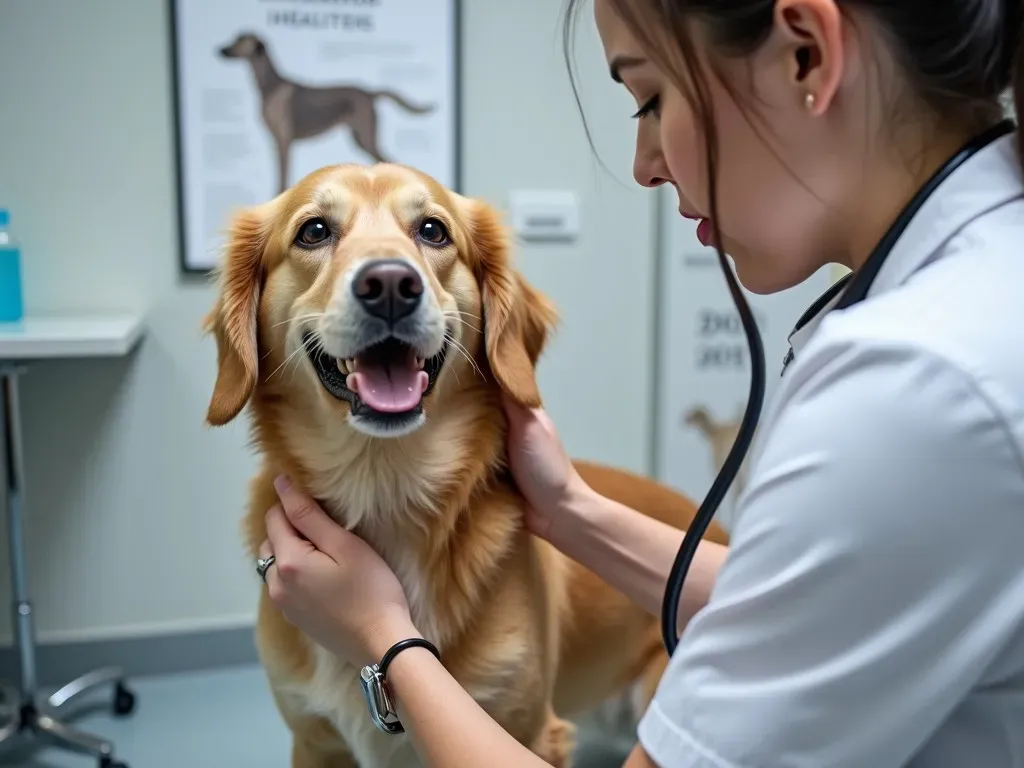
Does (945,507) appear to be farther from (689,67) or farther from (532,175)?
(532,175)

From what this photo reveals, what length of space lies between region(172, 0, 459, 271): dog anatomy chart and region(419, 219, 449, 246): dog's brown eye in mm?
1072

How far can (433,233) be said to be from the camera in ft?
3.61

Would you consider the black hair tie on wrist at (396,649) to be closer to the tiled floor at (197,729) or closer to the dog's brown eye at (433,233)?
the dog's brown eye at (433,233)

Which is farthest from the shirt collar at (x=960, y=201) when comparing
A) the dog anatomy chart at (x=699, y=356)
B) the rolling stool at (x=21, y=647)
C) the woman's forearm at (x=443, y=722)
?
the dog anatomy chart at (x=699, y=356)

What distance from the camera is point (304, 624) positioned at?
940 millimetres

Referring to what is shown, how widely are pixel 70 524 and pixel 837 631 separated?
2.03 meters

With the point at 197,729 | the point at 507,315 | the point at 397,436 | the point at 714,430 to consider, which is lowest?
the point at 197,729

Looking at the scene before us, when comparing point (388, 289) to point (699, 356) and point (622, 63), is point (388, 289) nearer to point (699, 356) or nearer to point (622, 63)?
point (622, 63)

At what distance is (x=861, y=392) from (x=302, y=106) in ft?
6.20

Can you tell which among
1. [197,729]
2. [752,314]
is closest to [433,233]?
[752,314]

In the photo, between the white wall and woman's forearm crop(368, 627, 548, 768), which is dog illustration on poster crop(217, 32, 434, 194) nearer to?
the white wall

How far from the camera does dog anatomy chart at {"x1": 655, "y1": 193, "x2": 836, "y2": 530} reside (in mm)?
2410

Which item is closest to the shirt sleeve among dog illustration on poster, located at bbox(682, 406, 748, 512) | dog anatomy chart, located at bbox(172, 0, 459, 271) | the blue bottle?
dog anatomy chart, located at bbox(172, 0, 459, 271)

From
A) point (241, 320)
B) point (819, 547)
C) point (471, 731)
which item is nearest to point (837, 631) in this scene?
point (819, 547)
